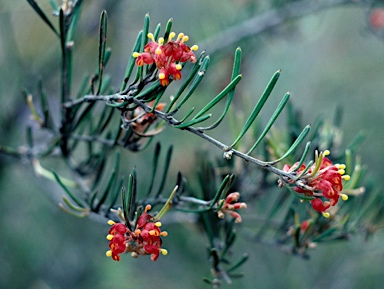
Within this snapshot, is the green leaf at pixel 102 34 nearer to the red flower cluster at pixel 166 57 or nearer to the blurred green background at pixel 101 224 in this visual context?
the red flower cluster at pixel 166 57

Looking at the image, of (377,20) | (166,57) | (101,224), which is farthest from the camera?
(101,224)

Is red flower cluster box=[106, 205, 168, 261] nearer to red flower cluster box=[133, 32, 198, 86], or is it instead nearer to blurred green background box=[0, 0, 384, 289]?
red flower cluster box=[133, 32, 198, 86]

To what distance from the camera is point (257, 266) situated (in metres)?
1.82

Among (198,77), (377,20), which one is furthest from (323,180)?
(377,20)

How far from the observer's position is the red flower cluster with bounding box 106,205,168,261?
0.45m

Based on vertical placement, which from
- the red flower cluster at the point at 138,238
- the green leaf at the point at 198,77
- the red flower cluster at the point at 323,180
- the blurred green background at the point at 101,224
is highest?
the green leaf at the point at 198,77

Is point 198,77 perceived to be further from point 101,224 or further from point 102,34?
point 101,224

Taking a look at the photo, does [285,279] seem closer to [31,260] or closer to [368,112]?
[31,260]

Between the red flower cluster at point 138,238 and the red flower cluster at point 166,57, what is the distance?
14 cm

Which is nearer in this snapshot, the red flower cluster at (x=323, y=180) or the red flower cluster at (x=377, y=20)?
the red flower cluster at (x=323, y=180)

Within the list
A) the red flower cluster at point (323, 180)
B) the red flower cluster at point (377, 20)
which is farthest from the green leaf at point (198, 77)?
the red flower cluster at point (377, 20)

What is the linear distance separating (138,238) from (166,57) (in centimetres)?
18

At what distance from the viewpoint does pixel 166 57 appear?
43 cm

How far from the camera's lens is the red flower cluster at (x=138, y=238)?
453 millimetres
